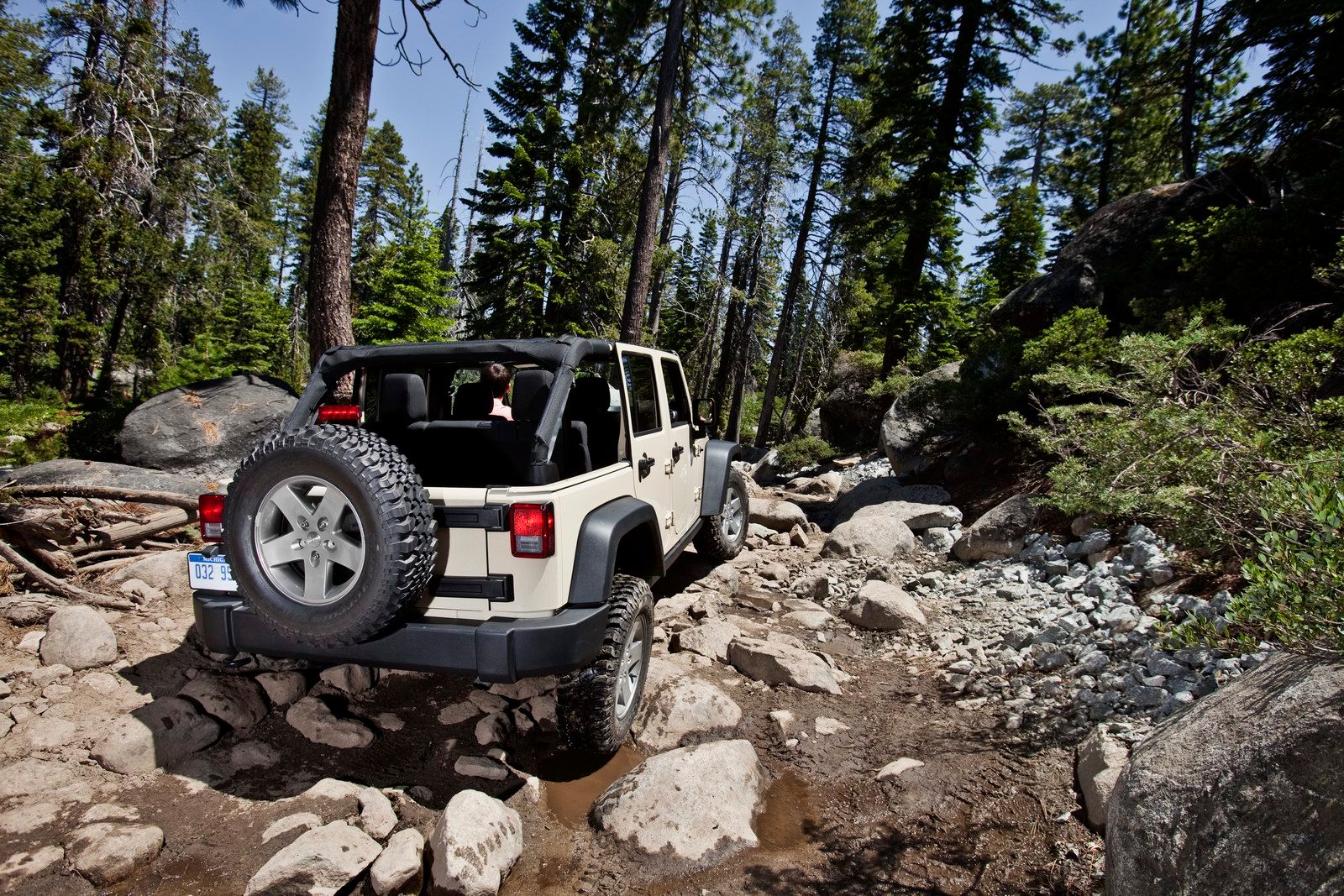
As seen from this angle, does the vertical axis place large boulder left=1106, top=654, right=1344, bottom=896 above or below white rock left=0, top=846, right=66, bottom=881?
above

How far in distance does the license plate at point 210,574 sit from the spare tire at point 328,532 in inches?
15.0

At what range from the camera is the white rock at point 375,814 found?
2.95 meters

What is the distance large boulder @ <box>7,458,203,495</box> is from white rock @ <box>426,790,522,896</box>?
511 centimetres

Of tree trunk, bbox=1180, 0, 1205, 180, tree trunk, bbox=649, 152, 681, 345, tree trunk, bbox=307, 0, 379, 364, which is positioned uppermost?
tree trunk, bbox=1180, 0, 1205, 180

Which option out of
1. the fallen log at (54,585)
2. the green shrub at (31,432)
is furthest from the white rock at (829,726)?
the green shrub at (31,432)

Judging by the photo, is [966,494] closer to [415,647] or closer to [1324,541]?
[1324,541]

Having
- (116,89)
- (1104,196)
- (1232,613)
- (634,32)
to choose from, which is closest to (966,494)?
(1232,613)

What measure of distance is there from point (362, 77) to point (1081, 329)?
28.5 ft

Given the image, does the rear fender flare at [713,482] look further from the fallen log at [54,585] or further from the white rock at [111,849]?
the fallen log at [54,585]

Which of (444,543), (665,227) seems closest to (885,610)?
(444,543)

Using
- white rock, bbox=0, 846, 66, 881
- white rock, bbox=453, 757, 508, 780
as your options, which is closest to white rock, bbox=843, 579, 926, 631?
white rock, bbox=453, 757, 508, 780

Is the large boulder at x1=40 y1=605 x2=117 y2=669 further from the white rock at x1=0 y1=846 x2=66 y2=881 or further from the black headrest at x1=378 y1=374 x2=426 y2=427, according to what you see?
the black headrest at x1=378 y1=374 x2=426 y2=427

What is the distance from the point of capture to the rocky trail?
274cm

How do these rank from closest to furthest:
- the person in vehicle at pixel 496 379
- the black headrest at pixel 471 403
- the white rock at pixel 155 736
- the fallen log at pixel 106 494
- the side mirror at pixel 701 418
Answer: the white rock at pixel 155 736 < the black headrest at pixel 471 403 < the person in vehicle at pixel 496 379 < the fallen log at pixel 106 494 < the side mirror at pixel 701 418
